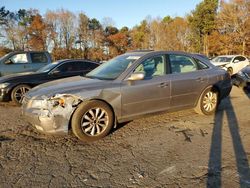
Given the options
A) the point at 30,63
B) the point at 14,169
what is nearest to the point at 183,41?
the point at 30,63

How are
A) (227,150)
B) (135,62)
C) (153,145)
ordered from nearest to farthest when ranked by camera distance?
(227,150) < (153,145) < (135,62)

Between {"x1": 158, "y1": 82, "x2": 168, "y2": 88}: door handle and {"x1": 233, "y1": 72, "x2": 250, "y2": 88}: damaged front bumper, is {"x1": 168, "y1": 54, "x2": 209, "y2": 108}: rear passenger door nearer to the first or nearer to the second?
{"x1": 158, "y1": 82, "x2": 168, "y2": 88}: door handle

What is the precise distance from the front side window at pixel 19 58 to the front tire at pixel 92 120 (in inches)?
294

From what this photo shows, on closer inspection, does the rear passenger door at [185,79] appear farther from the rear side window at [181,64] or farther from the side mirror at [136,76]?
the side mirror at [136,76]

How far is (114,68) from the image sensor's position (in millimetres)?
5219

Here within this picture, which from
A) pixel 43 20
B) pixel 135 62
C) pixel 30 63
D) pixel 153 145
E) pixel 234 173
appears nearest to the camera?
pixel 234 173

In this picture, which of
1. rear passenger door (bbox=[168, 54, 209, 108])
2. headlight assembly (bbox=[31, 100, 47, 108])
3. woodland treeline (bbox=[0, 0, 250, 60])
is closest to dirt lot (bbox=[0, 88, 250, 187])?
rear passenger door (bbox=[168, 54, 209, 108])

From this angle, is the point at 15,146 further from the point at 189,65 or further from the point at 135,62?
the point at 189,65

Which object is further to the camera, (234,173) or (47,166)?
(47,166)

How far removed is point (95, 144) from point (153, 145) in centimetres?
97

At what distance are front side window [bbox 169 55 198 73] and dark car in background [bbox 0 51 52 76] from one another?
7.00 m

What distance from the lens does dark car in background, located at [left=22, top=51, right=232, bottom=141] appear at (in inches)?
168

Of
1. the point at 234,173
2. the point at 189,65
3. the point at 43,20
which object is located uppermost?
the point at 43,20

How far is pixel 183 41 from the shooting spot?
52.6 m
